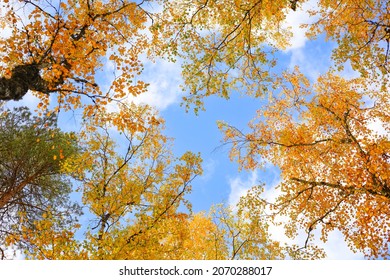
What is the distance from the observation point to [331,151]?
1361 cm

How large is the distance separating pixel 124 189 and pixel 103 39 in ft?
15.8

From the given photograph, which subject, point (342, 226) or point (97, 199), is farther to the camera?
point (342, 226)

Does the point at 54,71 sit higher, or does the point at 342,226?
the point at 54,71

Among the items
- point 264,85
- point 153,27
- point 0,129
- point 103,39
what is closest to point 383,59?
point 264,85

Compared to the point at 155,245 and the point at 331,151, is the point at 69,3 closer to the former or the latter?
the point at 155,245

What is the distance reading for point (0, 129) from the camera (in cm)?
1480

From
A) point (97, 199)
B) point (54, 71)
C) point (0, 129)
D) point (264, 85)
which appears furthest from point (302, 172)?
point (0, 129)

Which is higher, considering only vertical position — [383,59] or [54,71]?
[383,59]
